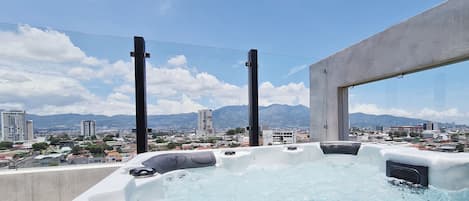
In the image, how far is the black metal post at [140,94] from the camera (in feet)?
9.57

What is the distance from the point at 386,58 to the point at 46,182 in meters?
4.14

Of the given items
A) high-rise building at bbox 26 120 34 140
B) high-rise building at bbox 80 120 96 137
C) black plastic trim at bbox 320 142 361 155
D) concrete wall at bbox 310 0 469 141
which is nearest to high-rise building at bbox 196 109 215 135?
high-rise building at bbox 80 120 96 137

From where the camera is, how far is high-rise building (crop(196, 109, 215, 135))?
128 inches

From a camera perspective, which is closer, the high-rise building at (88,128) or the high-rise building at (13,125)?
the high-rise building at (13,125)

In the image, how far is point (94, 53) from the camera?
282cm

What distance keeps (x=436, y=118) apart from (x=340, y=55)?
169 centimetres

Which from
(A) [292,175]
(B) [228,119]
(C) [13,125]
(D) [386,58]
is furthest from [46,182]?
(D) [386,58]

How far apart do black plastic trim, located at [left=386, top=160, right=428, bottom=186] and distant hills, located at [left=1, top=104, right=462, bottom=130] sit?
1028mm

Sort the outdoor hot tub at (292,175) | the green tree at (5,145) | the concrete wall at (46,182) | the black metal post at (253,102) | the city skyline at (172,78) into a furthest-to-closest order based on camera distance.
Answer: the black metal post at (253,102)
the city skyline at (172,78)
the green tree at (5,145)
the concrete wall at (46,182)
the outdoor hot tub at (292,175)

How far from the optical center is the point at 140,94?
A: 9.66 ft

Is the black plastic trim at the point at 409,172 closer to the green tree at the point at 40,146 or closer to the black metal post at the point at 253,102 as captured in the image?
the black metal post at the point at 253,102

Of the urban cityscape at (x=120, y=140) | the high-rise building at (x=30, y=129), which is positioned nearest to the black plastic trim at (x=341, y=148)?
the urban cityscape at (x=120, y=140)

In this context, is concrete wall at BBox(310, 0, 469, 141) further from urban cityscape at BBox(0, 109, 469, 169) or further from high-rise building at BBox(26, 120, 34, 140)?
high-rise building at BBox(26, 120, 34, 140)

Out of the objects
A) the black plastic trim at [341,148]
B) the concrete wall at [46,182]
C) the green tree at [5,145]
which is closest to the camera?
the concrete wall at [46,182]
